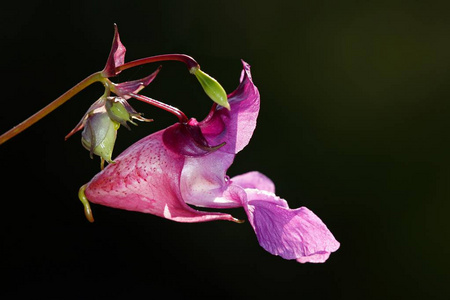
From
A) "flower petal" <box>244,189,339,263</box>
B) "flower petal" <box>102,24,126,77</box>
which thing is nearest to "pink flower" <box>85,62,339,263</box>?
"flower petal" <box>244,189,339,263</box>

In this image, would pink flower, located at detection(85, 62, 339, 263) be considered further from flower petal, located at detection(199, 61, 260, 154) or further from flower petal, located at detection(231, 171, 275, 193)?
flower petal, located at detection(231, 171, 275, 193)

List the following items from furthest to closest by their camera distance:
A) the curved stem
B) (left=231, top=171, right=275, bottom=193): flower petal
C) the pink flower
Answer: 1. (left=231, top=171, right=275, bottom=193): flower petal
2. the pink flower
3. the curved stem

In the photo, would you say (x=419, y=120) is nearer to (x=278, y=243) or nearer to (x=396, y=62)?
(x=396, y=62)

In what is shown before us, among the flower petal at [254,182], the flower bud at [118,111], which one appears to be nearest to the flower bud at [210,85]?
the flower bud at [118,111]

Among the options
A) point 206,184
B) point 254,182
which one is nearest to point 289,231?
point 206,184

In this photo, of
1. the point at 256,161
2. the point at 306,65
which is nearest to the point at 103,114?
the point at 256,161

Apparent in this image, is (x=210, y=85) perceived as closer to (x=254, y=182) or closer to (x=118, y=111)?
(x=118, y=111)

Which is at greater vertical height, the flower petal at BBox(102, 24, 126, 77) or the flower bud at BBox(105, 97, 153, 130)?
the flower petal at BBox(102, 24, 126, 77)

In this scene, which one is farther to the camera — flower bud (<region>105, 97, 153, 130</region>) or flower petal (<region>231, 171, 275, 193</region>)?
flower petal (<region>231, 171, 275, 193</region>)
